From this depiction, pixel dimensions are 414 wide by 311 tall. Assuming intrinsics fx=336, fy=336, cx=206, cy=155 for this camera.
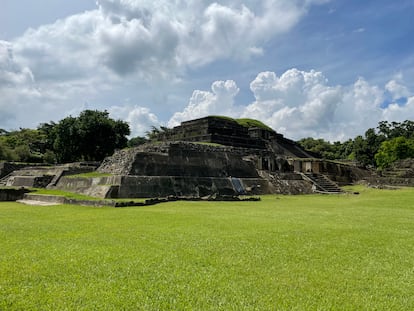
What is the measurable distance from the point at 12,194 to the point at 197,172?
31.4ft

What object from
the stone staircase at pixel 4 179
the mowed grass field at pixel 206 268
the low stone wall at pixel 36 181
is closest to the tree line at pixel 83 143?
the stone staircase at pixel 4 179

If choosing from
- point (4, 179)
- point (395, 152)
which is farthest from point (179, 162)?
point (395, 152)

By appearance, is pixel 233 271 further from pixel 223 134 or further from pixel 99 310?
pixel 223 134

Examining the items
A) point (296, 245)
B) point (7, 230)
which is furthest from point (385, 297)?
point (7, 230)

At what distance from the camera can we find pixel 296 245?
5676 mm

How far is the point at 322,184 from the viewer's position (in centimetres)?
2184

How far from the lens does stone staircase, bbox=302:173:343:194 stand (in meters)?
20.9

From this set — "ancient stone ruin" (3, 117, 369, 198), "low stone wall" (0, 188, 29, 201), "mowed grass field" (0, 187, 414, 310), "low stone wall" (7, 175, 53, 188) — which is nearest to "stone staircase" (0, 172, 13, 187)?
"ancient stone ruin" (3, 117, 369, 198)

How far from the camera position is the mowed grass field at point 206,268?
3400mm

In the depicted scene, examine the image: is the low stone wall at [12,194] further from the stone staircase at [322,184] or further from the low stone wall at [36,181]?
the stone staircase at [322,184]

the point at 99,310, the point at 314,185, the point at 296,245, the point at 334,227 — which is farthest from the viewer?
the point at 314,185

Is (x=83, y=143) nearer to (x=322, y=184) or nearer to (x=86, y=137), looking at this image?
(x=86, y=137)

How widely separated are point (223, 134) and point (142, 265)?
22612mm

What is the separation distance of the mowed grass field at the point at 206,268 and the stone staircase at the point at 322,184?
13.8 meters
